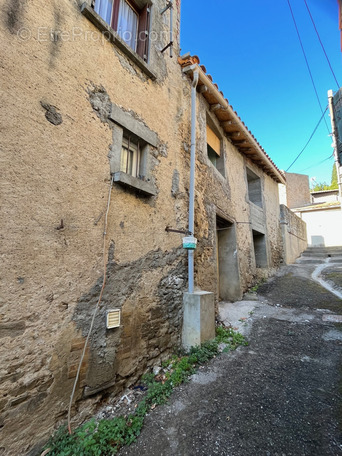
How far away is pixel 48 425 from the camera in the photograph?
2.03 m

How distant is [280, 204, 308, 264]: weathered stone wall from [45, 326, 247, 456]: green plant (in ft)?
29.8

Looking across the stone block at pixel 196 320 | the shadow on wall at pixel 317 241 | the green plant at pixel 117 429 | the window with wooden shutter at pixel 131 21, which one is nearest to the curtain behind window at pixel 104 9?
the window with wooden shutter at pixel 131 21

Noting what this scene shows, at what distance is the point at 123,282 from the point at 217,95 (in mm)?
4840

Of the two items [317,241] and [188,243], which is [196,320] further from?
[317,241]

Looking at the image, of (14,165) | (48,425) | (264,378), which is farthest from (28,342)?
(264,378)

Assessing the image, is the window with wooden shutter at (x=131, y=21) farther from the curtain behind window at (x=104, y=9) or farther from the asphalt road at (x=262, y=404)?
the asphalt road at (x=262, y=404)

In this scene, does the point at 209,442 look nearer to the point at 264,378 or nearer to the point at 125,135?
the point at 264,378

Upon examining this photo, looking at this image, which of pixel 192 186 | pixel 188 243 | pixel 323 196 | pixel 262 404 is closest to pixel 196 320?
pixel 188 243

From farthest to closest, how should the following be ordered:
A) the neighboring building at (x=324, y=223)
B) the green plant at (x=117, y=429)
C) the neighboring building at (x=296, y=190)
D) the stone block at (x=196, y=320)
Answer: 1. the neighboring building at (x=296, y=190)
2. the neighboring building at (x=324, y=223)
3. the stone block at (x=196, y=320)
4. the green plant at (x=117, y=429)

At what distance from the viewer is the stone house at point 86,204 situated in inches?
78.4

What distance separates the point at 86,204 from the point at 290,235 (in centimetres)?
1158

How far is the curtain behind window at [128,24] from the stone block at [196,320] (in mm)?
4374

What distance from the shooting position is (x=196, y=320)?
143 inches

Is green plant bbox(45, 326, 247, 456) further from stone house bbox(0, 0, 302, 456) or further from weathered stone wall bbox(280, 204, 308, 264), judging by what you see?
weathered stone wall bbox(280, 204, 308, 264)
